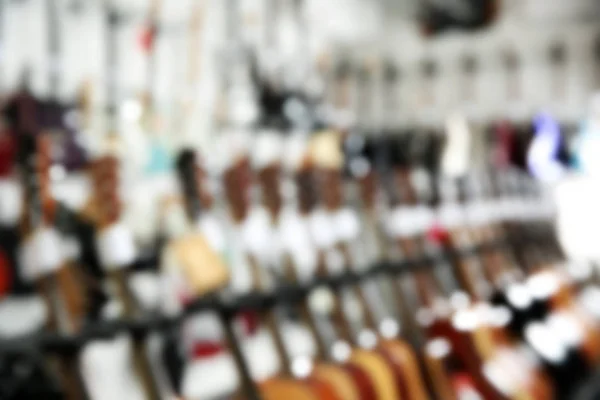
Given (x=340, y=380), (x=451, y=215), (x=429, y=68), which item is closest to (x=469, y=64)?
(x=429, y=68)

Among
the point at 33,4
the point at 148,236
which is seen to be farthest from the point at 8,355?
the point at 33,4

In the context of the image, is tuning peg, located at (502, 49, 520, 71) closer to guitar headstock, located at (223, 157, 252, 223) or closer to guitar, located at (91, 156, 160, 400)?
guitar headstock, located at (223, 157, 252, 223)

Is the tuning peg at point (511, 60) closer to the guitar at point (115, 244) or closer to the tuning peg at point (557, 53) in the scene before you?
the tuning peg at point (557, 53)

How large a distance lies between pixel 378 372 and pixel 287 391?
0.31 metres

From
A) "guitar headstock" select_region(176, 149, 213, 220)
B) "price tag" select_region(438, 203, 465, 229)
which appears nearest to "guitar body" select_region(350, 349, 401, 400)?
"guitar headstock" select_region(176, 149, 213, 220)

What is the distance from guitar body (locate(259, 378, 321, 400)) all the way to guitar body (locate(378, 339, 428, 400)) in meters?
0.39

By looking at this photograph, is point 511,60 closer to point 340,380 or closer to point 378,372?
point 378,372

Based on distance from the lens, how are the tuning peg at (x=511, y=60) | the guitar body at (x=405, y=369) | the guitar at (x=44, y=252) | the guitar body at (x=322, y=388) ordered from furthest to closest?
1. the tuning peg at (x=511, y=60)
2. the guitar body at (x=405, y=369)
3. the guitar body at (x=322, y=388)
4. the guitar at (x=44, y=252)

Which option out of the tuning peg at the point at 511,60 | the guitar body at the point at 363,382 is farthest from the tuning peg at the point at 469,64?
the guitar body at the point at 363,382

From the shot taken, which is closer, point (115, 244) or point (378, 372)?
point (115, 244)

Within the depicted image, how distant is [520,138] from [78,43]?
2.04 meters

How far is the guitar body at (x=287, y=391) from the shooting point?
1513 millimetres

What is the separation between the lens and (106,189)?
1.33 meters

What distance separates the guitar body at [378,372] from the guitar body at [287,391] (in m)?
0.23
